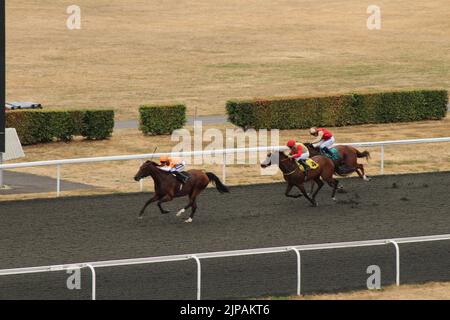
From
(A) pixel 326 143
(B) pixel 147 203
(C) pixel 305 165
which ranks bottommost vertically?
(B) pixel 147 203

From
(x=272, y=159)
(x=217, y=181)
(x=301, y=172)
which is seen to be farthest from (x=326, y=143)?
(x=217, y=181)

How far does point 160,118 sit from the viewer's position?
27.6 metres

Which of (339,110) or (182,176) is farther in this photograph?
(339,110)

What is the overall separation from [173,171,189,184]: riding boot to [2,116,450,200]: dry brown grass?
3044mm

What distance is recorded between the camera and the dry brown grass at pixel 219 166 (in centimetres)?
2267

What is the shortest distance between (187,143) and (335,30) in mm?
21315

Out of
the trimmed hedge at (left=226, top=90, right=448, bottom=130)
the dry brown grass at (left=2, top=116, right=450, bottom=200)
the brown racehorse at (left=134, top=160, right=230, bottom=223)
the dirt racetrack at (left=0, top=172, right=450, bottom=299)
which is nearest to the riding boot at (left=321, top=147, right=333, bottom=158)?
the dirt racetrack at (left=0, top=172, right=450, bottom=299)

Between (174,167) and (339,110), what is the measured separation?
34.9 feet

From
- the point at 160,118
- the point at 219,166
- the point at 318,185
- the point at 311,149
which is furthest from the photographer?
the point at 160,118

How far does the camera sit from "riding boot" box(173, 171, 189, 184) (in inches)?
731

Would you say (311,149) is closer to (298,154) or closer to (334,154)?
(334,154)

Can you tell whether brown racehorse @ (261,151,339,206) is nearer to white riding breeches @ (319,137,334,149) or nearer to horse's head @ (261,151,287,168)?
horse's head @ (261,151,287,168)
